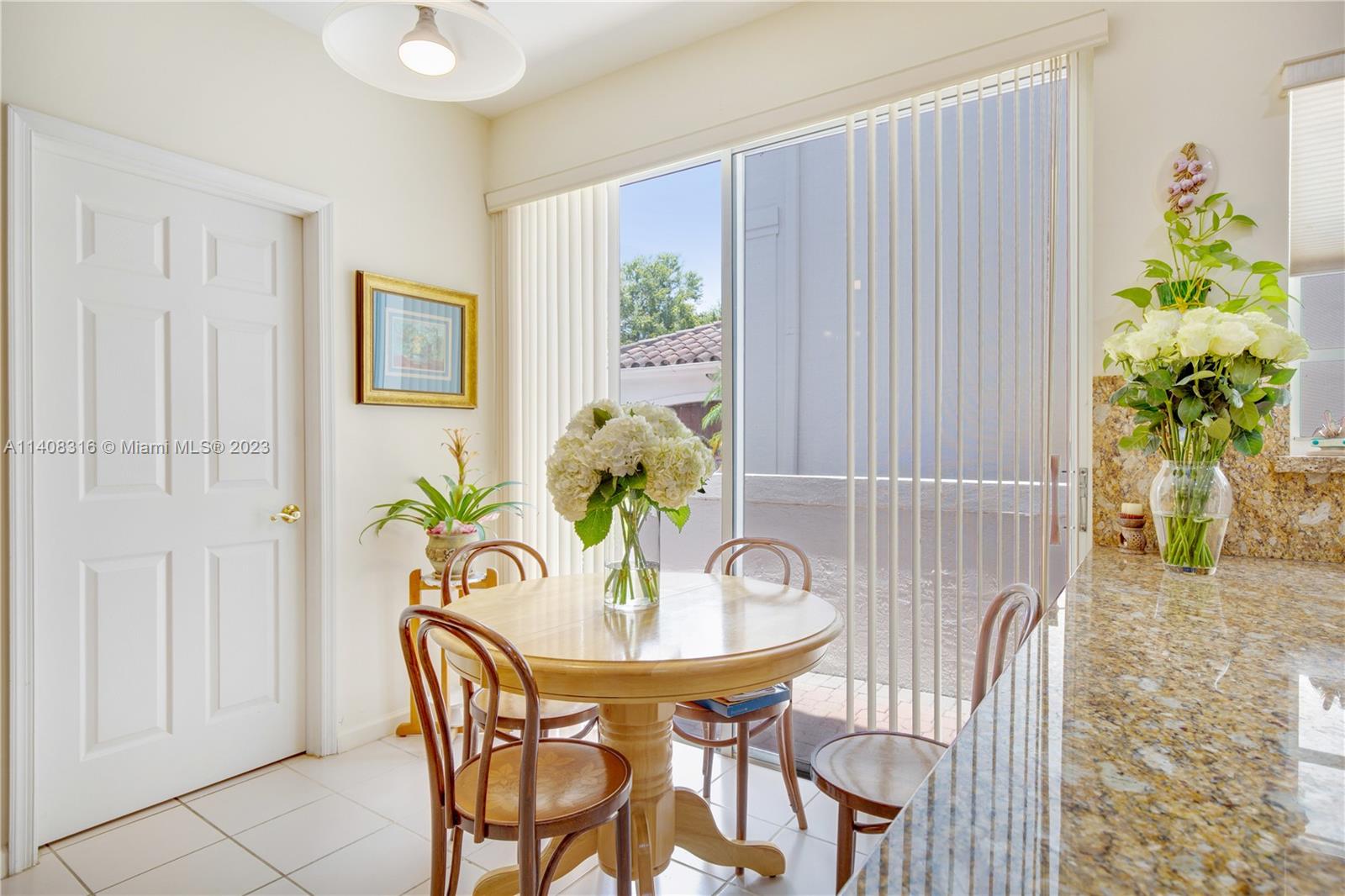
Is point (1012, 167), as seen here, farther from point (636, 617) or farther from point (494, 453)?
point (494, 453)

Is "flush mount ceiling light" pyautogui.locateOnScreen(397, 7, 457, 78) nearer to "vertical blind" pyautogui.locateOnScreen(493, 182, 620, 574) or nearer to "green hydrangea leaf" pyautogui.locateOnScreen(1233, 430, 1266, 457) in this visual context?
"vertical blind" pyautogui.locateOnScreen(493, 182, 620, 574)

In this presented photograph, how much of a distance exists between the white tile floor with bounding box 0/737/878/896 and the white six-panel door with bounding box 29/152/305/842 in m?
0.16

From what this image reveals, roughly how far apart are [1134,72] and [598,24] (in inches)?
A: 73.1

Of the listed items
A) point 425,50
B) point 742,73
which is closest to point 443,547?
point 425,50

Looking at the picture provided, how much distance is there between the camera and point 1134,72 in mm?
1945

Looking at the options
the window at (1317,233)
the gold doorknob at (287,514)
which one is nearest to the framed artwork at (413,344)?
the gold doorknob at (287,514)

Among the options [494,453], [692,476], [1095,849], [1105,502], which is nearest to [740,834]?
[692,476]

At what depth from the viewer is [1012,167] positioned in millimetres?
2172

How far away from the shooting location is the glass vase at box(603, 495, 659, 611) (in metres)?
1.80

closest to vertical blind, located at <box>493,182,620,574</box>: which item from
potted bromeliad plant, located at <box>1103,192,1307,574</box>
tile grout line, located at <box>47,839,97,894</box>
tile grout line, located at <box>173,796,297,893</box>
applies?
tile grout line, located at <box>173,796,297,893</box>

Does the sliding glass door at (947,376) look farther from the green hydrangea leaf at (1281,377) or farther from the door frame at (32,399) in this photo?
the door frame at (32,399)

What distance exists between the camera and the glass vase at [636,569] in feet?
5.91

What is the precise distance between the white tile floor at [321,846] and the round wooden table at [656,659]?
20 centimetres

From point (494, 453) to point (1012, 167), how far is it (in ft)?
8.49
